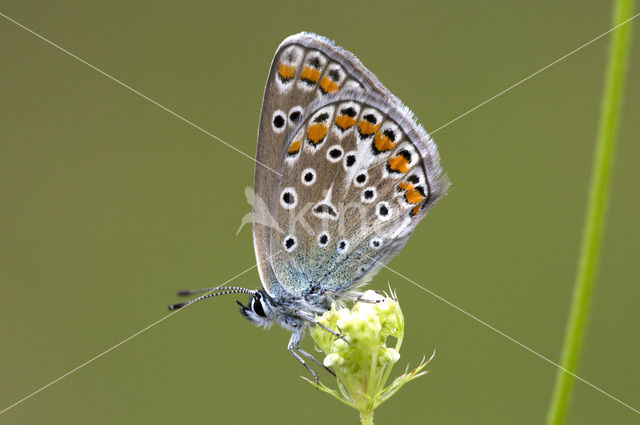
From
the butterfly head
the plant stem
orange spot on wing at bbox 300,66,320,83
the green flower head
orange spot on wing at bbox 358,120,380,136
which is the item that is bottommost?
the plant stem

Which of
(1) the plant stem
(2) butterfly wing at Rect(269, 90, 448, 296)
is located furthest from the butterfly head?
(1) the plant stem

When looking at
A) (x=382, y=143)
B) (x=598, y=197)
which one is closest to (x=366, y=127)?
(x=382, y=143)

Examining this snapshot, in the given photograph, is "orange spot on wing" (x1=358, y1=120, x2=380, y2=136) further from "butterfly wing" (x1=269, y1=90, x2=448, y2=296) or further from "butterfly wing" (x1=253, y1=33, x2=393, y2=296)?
"butterfly wing" (x1=253, y1=33, x2=393, y2=296)

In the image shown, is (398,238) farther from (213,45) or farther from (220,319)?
(213,45)

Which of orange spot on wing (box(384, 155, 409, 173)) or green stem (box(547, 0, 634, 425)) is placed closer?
green stem (box(547, 0, 634, 425))

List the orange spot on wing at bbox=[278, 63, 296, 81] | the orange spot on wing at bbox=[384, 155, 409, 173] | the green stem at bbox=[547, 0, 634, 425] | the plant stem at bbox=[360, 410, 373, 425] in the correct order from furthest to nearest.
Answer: the orange spot on wing at bbox=[384, 155, 409, 173]
the orange spot on wing at bbox=[278, 63, 296, 81]
the plant stem at bbox=[360, 410, 373, 425]
the green stem at bbox=[547, 0, 634, 425]

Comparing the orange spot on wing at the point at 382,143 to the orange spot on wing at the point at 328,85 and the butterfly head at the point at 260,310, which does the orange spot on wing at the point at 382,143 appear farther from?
the butterfly head at the point at 260,310

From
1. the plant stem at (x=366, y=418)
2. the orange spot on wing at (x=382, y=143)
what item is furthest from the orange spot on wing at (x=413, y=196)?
the plant stem at (x=366, y=418)

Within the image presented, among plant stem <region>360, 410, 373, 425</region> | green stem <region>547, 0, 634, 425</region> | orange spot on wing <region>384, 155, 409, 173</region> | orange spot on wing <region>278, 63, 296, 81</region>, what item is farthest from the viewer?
orange spot on wing <region>384, 155, 409, 173</region>
